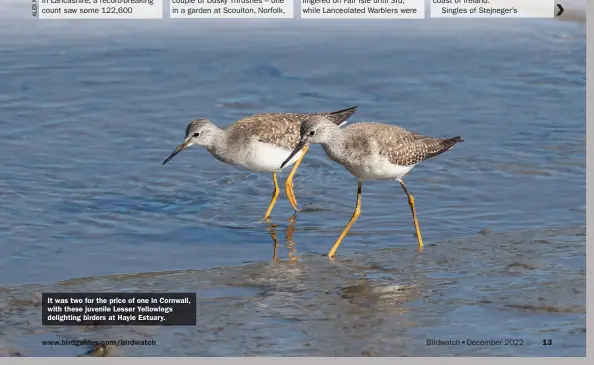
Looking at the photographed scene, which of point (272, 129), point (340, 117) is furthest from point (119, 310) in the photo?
point (340, 117)

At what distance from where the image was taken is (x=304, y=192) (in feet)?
47.9

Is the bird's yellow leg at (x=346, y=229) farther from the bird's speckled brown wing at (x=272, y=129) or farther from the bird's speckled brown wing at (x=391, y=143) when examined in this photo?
the bird's speckled brown wing at (x=272, y=129)

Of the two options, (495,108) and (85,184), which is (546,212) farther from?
(85,184)

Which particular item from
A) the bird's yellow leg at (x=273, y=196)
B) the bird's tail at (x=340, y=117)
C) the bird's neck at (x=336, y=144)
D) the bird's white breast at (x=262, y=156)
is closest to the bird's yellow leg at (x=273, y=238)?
the bird's yellow leg at (x=273, y=196)

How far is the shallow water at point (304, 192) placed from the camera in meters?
Answer: 10.2

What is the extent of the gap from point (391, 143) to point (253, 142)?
2165 millimetres

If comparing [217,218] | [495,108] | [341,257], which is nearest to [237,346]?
[341,257]

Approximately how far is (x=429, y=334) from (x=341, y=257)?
254 cm

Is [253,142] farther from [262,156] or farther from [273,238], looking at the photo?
[273,238]

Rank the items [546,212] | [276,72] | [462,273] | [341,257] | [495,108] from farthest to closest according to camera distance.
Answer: [276,72] < [495,108] < [546,212] < [341,257] < [462,273]

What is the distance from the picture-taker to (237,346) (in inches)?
380

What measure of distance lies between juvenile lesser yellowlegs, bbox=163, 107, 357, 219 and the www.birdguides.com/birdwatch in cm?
372

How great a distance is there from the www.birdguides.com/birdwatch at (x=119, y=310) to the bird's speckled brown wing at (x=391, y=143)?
10.1 ft

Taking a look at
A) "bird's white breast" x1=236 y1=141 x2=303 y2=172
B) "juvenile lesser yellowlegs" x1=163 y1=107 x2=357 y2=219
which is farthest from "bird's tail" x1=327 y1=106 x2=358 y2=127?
"bird's white breast" x1=236 y1=141 x2=303 y2=172
